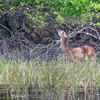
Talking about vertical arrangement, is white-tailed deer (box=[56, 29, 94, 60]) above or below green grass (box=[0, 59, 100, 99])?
above

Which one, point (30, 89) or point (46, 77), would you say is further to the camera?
point (46, 77)

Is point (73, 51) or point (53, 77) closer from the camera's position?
point (53, 77)

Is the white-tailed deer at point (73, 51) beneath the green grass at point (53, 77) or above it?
above

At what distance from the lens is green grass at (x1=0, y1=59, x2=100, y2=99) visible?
5.24 meters

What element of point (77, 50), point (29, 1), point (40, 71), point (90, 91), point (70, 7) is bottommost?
point (90, 91)

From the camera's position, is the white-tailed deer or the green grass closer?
the green grass

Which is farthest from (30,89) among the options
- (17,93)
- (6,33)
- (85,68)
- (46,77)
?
(6,33)

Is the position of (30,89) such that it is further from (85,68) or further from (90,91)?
(85,68)

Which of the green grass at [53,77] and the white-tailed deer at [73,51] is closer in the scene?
the green grass at [53,77]

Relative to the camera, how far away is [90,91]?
16.3 ft

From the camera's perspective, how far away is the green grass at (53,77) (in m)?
Result: 5.24

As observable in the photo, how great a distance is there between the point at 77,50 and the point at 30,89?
366 centimetres

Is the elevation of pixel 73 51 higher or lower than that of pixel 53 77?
higher

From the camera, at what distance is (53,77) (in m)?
5.86
